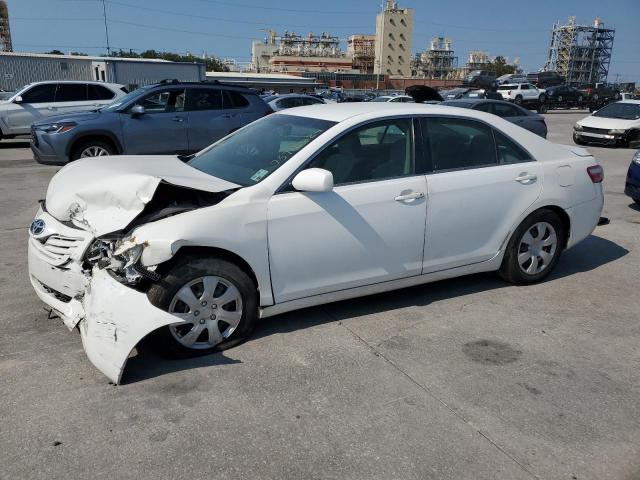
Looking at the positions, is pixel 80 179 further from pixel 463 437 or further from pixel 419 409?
pixel 463 437

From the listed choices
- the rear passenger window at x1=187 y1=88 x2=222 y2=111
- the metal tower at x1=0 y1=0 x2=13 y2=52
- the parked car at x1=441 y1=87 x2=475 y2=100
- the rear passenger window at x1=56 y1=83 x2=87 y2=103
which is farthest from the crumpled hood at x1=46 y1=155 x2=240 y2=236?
the metal tower at x1=0 y1=0 x2=13 y2=52

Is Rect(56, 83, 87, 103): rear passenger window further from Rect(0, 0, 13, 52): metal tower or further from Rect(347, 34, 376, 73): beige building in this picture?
Rect(347, 34, 376, 73): beige building

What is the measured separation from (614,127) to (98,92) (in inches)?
579

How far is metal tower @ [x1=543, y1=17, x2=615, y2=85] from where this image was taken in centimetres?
11519

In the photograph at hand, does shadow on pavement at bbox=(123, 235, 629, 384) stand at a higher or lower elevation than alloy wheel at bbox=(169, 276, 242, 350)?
lower

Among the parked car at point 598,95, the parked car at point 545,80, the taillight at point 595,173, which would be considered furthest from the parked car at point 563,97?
the taillight at point 595,173

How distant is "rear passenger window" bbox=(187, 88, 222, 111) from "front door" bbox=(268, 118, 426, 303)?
23.7 ft

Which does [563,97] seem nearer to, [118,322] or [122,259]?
[122,259]

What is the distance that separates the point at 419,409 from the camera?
9.87ft

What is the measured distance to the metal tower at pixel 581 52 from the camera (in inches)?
4535

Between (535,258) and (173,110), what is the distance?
7765 mm

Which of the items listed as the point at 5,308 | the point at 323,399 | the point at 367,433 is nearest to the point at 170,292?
the point at 323,399

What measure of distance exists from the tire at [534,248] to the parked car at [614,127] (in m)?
13.0

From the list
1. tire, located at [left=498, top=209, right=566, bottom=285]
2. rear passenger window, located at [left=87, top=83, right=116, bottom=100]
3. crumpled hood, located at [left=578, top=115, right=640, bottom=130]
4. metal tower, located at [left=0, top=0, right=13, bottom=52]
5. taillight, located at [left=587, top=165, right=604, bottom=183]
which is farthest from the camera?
metal tower, located at [left=0, top=0, right=13, bottom=52]
